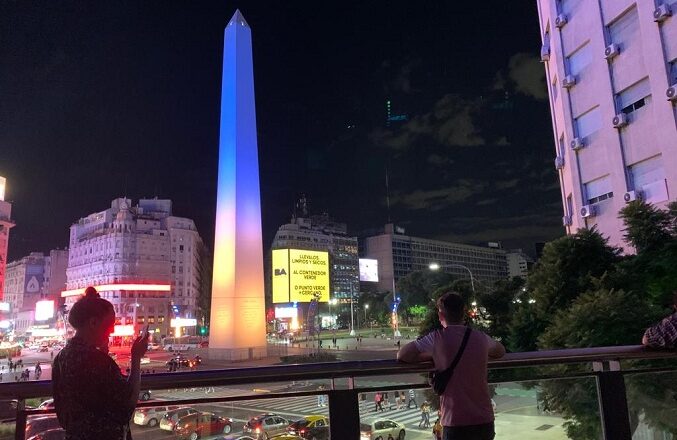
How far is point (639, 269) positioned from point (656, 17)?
1097 centimetres

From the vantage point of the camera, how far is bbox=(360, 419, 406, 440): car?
9.21ft

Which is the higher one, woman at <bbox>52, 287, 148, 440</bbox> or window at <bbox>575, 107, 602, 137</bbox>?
window at <bbox>575, 107, 602, 137</bbox>

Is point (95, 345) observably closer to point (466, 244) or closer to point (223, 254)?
point (223, 254)

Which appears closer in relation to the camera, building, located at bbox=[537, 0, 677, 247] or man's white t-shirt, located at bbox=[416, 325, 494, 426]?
man's white t-shirt, located at bbox=[416, 325, 494, 426]

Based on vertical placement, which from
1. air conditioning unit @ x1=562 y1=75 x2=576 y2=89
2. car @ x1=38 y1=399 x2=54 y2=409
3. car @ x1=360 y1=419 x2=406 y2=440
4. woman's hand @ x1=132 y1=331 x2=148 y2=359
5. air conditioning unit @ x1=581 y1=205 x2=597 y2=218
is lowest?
car @ x1=360 y1=419 x2=406 y2=440

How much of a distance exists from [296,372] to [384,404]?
0.64m

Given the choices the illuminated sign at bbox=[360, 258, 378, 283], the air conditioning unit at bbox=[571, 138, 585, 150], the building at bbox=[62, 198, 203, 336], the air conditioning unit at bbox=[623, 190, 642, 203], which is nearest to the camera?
the air conditioning unit at bbox=[623, 190, 642, 203]

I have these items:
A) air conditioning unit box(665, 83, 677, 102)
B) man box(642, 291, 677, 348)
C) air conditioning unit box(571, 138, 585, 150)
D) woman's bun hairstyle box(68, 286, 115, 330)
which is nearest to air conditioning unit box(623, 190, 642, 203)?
air conditioning unit box(665, 83, 677, 102)

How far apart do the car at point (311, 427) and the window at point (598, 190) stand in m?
21.8

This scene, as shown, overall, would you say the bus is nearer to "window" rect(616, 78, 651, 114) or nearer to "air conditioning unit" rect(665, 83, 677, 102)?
"window" rect(616, 78, 651, 114)

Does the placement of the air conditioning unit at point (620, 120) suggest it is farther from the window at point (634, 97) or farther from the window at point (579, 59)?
the window at point (579, 59)

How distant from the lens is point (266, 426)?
2.95 meters

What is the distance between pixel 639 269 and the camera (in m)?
12.2

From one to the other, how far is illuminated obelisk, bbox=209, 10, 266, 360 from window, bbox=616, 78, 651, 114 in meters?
23.7
